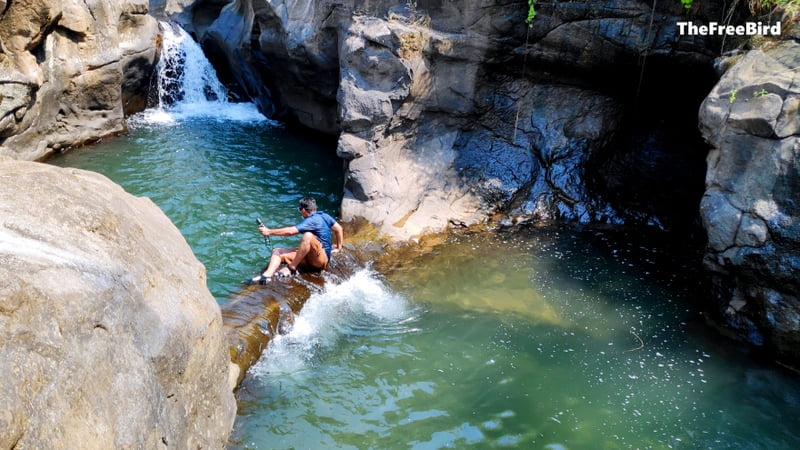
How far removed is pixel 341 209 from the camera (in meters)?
9.66

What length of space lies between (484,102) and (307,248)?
14.8 feet

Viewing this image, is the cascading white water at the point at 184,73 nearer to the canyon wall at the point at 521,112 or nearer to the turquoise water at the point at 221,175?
the turquoise water at the point at 221,175

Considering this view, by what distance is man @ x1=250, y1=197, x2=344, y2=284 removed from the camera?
7.68 m

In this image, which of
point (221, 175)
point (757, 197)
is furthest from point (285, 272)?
point (757, 197)

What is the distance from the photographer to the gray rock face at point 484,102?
9531mm

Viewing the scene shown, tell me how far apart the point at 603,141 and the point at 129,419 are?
9017 millimetres

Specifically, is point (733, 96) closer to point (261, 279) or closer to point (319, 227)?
point (319, 227)

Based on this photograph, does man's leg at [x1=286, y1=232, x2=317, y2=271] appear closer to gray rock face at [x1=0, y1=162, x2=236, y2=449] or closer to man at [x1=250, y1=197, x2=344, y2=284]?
man at [x1=250, y1=197, x2=344, y2=284]

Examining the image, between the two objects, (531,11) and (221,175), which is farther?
(221,175)

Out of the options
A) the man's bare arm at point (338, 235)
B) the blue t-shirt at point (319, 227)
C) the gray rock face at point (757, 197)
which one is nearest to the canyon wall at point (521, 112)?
the man's bare arm at point (338, 235)

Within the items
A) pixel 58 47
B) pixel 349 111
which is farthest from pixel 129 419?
pixel 58 47

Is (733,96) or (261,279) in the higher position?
(733,96)

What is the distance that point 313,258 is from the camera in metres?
7.85

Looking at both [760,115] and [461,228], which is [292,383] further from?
[760,115]
